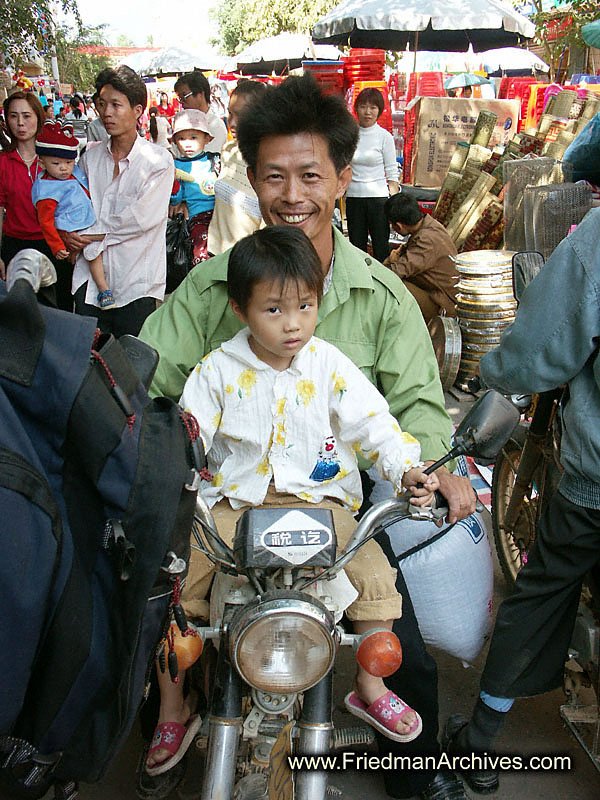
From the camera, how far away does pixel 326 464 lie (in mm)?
1940

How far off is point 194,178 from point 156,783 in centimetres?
452

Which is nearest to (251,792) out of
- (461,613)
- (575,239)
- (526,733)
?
(461,613)

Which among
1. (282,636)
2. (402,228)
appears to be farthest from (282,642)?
(402,228)

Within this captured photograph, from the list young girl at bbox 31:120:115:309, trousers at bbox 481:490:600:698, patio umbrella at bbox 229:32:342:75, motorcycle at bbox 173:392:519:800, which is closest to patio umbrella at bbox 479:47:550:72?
patio umbrella at bbox 229:32:342:75

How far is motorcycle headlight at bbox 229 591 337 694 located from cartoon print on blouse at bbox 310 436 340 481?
22.3 inches

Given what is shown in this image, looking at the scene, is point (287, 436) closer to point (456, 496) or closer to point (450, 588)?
point (456, 496)

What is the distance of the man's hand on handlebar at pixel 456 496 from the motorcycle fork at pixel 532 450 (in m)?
0.90

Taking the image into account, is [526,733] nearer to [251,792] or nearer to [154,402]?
[251,792]

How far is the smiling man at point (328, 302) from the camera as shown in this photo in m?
2.15

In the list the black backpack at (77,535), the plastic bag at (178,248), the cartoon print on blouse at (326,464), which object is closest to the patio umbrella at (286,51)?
the plastic bag at (178,248)

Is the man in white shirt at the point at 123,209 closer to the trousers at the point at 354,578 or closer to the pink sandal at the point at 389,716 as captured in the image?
the trousers at the point at 354,578

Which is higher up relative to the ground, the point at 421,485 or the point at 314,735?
the point at 421,485

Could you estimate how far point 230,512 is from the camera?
6.34 feet

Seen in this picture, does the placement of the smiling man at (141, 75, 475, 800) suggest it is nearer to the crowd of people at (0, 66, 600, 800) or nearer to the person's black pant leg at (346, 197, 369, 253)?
the crowd of people at (0, 66, 600, 800)
